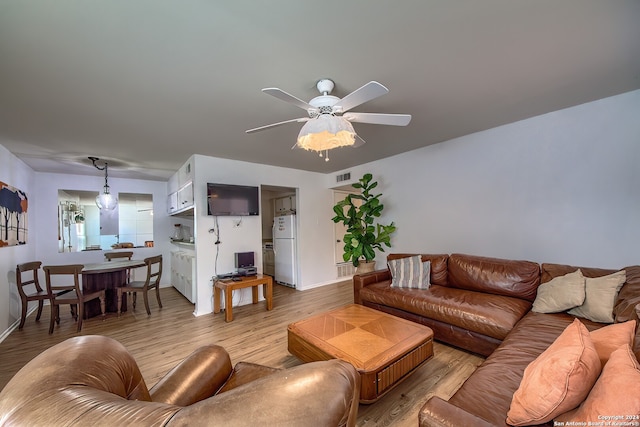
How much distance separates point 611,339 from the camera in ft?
3.76

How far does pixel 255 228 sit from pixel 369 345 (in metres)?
3.04

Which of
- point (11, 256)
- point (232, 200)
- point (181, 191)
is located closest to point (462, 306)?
point (232, 200)

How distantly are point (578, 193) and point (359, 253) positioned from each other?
2.73m

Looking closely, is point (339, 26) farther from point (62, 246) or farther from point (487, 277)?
point (62, 246)

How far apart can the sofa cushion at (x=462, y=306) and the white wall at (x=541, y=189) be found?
0.90 m

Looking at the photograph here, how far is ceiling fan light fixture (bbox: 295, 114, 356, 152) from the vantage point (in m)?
1.77

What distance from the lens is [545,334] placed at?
1771 millimetres

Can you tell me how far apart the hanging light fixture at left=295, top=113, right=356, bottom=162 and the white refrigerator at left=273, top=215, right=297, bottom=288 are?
3.08 m

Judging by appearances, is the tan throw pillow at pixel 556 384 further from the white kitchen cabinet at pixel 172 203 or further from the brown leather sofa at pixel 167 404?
the white kitchen cabinet at pixel 172 203

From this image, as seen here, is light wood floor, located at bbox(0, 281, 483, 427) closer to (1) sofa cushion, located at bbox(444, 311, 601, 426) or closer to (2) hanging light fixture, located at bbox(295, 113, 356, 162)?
(1) sofa cushion, located at bbox(444, 311, 601, 426)

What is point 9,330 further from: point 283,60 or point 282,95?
point 283,60

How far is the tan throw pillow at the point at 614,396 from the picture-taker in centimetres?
74

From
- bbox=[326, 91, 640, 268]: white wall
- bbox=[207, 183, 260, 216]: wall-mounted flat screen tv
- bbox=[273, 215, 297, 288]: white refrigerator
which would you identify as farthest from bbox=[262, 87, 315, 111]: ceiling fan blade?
bbox=[273, 215, 297, 288]: white refrigerator

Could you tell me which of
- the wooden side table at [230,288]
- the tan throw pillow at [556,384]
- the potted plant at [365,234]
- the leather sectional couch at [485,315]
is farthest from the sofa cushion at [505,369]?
the wooden side table at [230,288]
